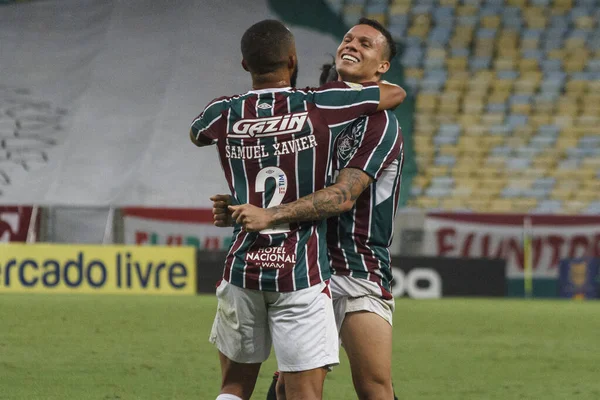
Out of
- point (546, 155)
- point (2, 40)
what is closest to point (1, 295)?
point (2, 40)

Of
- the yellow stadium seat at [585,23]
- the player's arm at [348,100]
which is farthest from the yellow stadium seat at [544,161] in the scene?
the player's arm at [348,100]

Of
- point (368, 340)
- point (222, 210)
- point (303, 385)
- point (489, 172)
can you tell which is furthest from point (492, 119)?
point (303, 385)

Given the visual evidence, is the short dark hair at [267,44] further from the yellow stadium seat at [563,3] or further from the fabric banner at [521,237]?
the yellow stadium seat at [563,3]

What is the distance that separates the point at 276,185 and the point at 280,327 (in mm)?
441

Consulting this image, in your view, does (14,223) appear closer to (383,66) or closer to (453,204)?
(453,204)

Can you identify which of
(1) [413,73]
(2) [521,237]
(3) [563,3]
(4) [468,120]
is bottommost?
(2) [521,237]

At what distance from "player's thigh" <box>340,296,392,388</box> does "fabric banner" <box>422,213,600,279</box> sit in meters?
10.7

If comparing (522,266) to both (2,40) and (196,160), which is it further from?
(2,40)

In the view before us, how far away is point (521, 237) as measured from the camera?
14.7 meters

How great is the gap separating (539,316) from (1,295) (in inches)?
244

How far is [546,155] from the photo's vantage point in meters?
18.4

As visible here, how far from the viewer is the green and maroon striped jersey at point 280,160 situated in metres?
3.34

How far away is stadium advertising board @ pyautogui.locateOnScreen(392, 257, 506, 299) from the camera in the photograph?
14195mm

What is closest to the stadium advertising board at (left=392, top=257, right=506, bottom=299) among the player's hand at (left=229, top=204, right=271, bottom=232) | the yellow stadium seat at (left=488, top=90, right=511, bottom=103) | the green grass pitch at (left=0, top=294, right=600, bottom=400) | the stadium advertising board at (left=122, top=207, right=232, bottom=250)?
the green grass pitch at (left=0, top=294, right=600, bottom=400)
